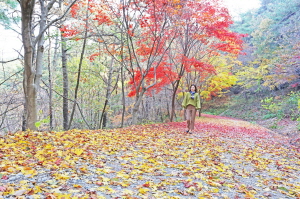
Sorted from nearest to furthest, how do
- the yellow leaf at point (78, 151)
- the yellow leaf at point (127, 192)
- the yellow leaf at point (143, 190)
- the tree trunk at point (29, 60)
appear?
the yellow leaf at point (127, 192) → the yellow leaf at point (143, 190) → the yellow leaf at point (78, 151) → the tree trunk at point (29, 60)

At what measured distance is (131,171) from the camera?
3859mm

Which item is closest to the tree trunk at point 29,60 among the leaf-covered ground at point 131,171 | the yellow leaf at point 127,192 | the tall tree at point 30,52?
the tall tree at point 30,52

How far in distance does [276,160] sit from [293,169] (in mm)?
762

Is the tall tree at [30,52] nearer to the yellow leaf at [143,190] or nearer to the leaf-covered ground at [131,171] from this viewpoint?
the leaf-covered ground at [131,171]

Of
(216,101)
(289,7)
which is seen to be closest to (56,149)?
(289,7)

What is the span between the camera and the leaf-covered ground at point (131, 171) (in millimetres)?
2883

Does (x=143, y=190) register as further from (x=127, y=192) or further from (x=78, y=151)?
(x=78, y=151)

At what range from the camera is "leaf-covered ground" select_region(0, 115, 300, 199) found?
2883mm

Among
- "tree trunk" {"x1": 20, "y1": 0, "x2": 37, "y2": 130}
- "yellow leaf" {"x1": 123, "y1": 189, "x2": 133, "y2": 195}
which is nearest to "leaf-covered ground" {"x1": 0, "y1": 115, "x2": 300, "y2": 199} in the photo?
"yellow leaf" {"x1": 123, "y1": 189, "x2": 133, "y2": 195}

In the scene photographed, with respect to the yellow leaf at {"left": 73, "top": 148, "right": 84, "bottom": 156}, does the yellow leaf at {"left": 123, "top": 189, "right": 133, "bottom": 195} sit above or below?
below

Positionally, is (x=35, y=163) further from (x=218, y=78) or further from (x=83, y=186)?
(x=218, y=78)

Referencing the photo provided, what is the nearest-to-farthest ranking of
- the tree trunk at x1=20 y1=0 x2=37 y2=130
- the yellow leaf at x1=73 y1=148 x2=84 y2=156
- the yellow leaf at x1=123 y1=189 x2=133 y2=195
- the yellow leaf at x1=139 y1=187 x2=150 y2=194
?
1. the yellow leaf at x1=123 y1=189 x2=133 y2=195
2. the yellow leaf at x1=139 y1=187 x2=150 y2=194
3. the yellow leaf at x1=73 y1=148 x2=84 y2=156
4. the tree trunk at x1=20 y1=0 x2=37 y2=130

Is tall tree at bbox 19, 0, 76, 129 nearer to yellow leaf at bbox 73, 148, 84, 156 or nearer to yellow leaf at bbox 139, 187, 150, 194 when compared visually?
yellow leaf at bbox 73, 148, 84, 156

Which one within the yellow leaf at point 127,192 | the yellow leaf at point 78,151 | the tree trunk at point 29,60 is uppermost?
the tree trunk at point 29,60
